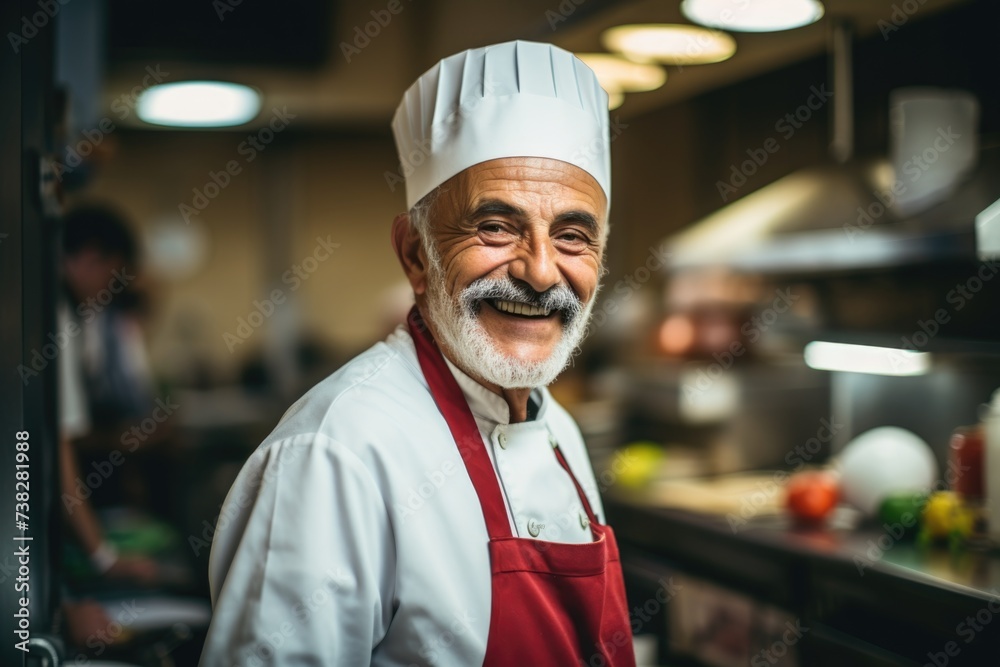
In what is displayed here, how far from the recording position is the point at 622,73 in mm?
2752

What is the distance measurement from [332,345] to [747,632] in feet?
16.7

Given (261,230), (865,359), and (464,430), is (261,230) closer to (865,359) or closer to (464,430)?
(865,359)

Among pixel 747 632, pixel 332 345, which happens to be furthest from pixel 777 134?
pixel 332 345

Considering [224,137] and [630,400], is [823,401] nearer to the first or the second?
[630,400]

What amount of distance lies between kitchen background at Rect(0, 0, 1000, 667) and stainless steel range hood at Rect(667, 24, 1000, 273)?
0.03ft

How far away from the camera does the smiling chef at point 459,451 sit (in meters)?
0.99

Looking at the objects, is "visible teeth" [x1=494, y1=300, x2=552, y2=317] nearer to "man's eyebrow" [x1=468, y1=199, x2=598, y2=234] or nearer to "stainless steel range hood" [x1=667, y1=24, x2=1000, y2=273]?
"man's eyebrow" [x1=468, y1=199, x2=598, y2=234]

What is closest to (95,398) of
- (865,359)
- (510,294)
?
(510,294)

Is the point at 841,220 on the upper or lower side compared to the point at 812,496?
upper

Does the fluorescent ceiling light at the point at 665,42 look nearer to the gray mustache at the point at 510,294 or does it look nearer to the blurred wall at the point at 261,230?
the gray mustache at the point at 510,294

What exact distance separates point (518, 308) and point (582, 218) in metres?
0.15

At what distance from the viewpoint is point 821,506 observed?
2594 mm

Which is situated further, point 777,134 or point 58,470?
point 777,134

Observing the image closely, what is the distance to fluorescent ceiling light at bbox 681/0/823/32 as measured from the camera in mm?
2230
